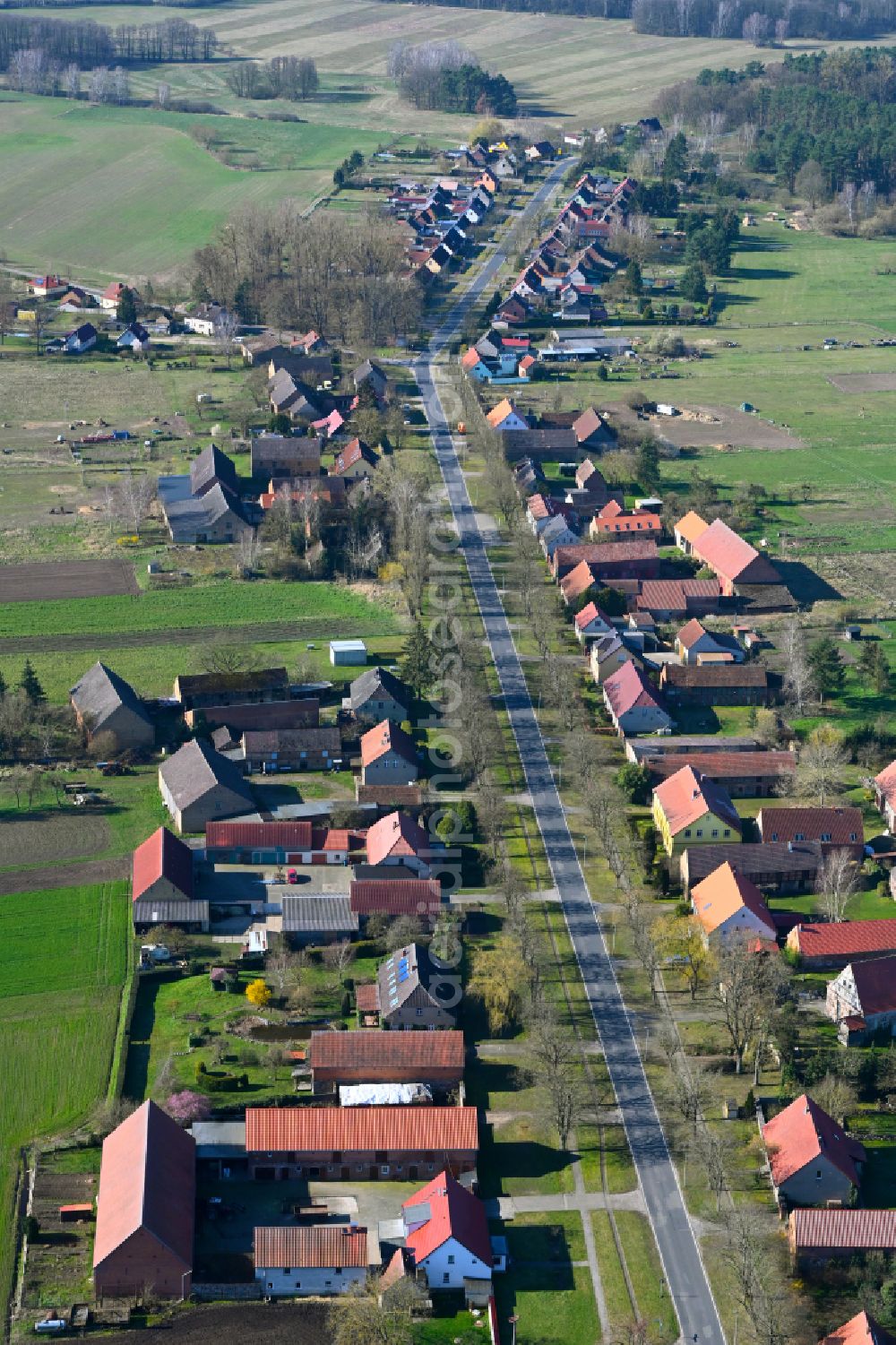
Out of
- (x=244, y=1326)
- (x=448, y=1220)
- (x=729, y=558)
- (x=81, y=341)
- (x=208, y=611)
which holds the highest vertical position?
(x=729, y=558)

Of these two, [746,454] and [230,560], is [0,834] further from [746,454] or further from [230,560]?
[746,454]

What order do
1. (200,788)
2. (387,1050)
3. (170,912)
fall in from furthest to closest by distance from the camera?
1. (200,788)
2. (170,912)
3. (387,1050)

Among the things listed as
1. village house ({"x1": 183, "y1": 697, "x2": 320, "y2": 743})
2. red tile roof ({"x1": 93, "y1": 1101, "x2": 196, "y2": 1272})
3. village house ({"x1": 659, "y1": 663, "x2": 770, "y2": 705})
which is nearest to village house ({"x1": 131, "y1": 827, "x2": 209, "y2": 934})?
red tile roof ({"x1": 93, "y1": 1101, "x2": 196, "y2": 1272})

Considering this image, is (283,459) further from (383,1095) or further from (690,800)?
(383,1095)

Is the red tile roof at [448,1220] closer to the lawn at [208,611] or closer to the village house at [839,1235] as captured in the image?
the village house at [839,1235]

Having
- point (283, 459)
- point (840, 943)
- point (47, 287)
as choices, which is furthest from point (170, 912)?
point (47, 287)

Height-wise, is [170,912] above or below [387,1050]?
below

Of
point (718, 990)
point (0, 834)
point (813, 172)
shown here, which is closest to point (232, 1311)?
point (718, 990)

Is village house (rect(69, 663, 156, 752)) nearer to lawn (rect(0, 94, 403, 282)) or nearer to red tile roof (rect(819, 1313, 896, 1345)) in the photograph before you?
red tile roof (rect(819, 1313, 896, 1345))
